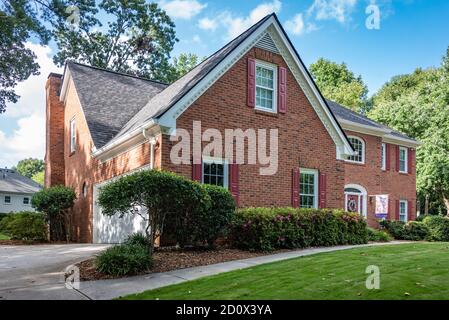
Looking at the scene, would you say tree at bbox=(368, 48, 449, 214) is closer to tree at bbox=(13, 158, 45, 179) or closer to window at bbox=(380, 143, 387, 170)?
window at bbox=(380, 143, 387, 170)

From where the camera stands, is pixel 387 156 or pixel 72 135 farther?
pixel 387 156

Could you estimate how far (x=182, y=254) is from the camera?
9883 millimetres

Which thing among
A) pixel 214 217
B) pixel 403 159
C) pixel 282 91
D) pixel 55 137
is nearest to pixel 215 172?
pixel 214 217

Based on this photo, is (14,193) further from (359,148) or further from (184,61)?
(359,148)

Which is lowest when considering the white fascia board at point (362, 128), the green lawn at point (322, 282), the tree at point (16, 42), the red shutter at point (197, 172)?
the green lawn at point (322, 282)

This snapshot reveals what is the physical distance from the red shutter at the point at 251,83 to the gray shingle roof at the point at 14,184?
1628 inches

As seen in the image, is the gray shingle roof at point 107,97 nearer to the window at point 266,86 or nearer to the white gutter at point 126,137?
the white gutter at point 126,137

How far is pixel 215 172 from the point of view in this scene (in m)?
12.6

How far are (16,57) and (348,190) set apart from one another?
19875 mm

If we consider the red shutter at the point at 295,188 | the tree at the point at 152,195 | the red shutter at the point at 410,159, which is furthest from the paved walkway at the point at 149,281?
the red shutter at the point at 410,159

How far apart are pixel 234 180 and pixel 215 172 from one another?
2.14 ft

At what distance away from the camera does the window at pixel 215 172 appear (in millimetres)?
12406

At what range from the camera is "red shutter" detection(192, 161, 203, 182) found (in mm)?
11906

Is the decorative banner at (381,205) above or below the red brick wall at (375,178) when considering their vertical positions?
below
